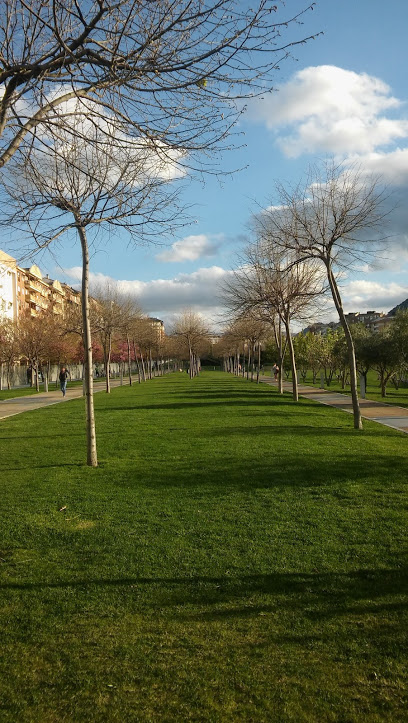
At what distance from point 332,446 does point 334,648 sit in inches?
306

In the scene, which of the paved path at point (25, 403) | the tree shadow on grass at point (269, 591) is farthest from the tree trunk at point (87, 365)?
the paved path at point (25, 403)

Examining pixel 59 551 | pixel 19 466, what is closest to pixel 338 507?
pixel 59 551

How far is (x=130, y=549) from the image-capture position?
17.3 ft

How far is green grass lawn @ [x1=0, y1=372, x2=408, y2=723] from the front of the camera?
298cm

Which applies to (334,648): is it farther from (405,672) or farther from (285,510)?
(285,510)

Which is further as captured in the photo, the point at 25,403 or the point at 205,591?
the point at 25,403

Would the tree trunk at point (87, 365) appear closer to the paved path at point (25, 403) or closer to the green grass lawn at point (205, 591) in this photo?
the green grass lawn at point (205, 591)

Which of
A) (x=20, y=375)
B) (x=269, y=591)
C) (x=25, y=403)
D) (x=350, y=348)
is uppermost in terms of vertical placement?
(x=350, y=348)

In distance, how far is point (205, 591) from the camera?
4.30 meters

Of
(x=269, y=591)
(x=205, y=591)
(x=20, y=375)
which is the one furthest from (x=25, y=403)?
(x=20, y=375)

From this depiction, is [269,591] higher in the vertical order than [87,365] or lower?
lower

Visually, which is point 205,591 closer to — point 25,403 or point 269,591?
point 269,591

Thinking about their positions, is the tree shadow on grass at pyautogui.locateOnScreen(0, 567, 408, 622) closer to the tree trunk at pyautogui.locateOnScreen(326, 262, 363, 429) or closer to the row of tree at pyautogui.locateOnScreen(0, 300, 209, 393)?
the tree trunk at pyautogui.locateOnScreen(326, 262, 363, 429)

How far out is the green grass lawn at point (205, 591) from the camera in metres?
2.98
